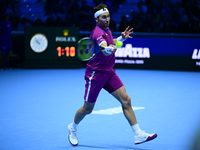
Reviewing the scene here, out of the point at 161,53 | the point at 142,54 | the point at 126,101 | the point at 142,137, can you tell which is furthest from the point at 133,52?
the point at 142,137

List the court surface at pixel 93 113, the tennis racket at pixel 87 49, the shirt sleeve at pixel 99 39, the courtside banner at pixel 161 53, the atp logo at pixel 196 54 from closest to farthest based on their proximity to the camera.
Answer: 1. the shirt sleeve at pixel 99 39
2. the tennis racket at pixel 87 49
3. the court surface at pixel 93 113
4. the atp logo at pixel 196 54
5. the courtside banner at pixel 161 53

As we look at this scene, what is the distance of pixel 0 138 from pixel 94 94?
1.37 metres

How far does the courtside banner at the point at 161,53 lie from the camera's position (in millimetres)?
11047

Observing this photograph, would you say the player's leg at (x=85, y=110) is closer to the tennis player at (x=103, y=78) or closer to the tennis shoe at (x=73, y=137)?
the tennis player at (x=103, y=78)

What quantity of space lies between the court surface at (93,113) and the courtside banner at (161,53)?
5.24 ft

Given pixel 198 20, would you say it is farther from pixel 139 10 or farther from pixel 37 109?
pixel 37 109

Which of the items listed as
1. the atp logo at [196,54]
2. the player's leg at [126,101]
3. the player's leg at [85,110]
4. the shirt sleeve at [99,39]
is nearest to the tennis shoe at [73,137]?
the player's leg at [85,110]

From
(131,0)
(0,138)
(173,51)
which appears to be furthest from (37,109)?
(131,0)

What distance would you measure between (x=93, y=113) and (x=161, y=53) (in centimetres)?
644

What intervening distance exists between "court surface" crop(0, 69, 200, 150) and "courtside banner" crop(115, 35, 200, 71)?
1597mm

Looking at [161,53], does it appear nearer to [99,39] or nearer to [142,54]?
[142,54]

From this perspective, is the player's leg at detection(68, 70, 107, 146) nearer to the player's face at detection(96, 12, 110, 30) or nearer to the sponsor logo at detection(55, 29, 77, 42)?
the player's face at detection(96, 12, 110, 30)

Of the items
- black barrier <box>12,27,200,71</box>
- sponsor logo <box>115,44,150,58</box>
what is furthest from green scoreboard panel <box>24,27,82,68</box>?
sponsor logo <box>115,44,150,58</box>

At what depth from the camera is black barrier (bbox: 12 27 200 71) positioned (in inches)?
438
